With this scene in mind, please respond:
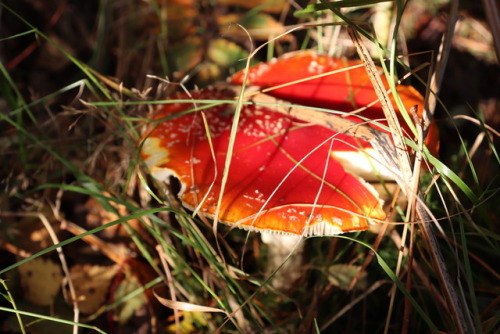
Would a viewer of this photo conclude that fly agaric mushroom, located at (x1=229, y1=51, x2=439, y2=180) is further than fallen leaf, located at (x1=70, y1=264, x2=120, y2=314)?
No

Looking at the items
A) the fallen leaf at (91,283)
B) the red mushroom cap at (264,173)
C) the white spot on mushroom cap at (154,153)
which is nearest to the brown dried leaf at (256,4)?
the red mushroom cap at (264,173)

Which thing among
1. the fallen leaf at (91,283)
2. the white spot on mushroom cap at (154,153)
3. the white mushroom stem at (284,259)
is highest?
the white spot on mushroom cap at (154,153)

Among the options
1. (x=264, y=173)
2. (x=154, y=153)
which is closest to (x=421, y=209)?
(x=264, y=173)

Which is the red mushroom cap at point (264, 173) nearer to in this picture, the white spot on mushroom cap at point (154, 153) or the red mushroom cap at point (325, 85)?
the white spot on mushroom cap at point (154, 153)

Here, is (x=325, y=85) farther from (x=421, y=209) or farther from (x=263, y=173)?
(x=421, y=209)

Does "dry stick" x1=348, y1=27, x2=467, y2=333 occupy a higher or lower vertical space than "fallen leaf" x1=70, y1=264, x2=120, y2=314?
higher

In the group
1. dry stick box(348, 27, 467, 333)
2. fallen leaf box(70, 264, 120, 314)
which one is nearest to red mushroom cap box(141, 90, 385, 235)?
dry stick box(348, 27, 467, 333)

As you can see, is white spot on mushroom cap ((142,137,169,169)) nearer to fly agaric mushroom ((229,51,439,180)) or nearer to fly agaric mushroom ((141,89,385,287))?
fly agaric mushroom ((141,89,385,287))
